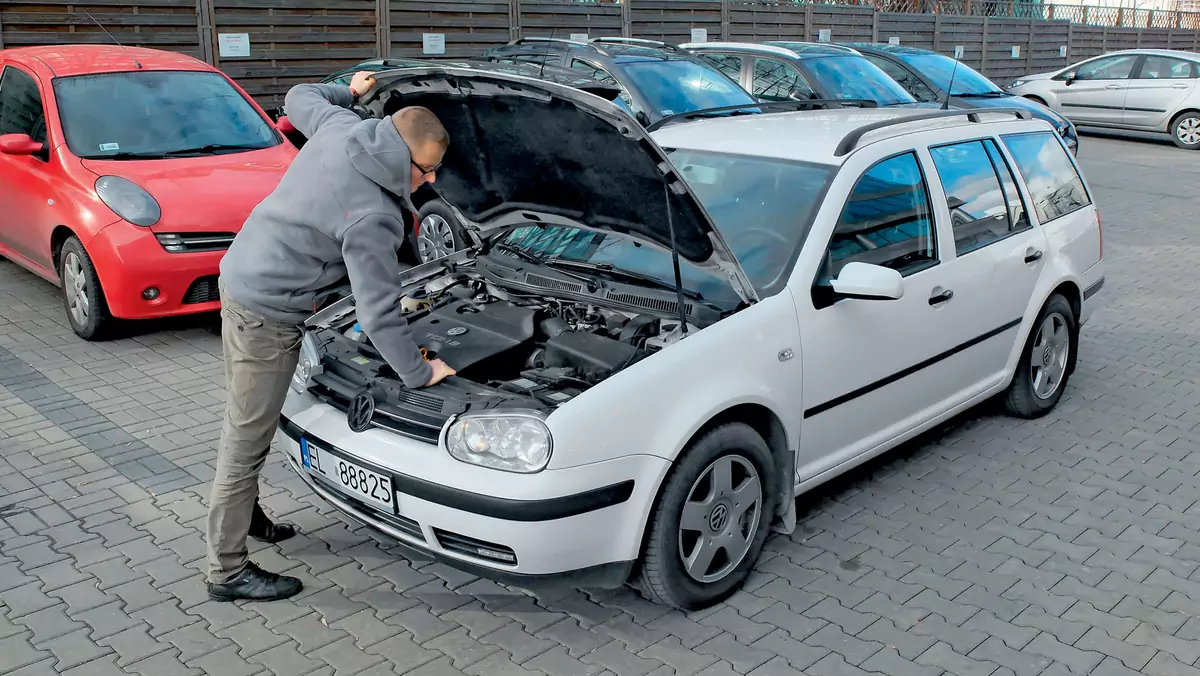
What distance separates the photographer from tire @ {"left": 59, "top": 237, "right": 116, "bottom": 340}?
21.3 ft

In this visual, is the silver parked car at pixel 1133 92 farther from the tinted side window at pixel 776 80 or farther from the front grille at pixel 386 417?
the front grille at pixel 386 417

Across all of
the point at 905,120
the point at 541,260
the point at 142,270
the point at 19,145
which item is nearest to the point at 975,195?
the point at 905,120

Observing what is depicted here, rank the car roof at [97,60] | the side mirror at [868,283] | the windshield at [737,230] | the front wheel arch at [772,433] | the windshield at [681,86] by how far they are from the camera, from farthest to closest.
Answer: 1. the windshield at [681,86]
2. the car roof at [97,60]
3. the windshield at [737,230]
4. the side mirror at [868,283]
5. the front wheel arch at [772,433]

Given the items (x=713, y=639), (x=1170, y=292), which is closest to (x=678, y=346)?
(x=713, y=639)

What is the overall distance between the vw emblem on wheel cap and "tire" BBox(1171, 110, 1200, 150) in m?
17.9

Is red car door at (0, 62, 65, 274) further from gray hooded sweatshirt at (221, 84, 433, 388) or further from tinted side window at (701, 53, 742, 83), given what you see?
tinted side window at (701, 53, 742, 83)

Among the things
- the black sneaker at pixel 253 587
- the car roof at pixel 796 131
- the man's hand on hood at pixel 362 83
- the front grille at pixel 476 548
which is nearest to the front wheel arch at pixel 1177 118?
the car roof at pixel 796 131

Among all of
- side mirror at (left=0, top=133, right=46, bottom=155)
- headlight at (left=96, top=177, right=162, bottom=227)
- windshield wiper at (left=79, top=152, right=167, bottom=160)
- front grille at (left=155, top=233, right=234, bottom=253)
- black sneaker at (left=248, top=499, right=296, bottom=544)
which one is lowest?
black sneaker at (left=248, top=499, right=296, bottom=544)

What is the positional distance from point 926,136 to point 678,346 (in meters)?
1.99

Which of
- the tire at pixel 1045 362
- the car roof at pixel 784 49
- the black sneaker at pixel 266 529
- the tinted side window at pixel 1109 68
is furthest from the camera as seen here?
the tinted side window at pixel 1109 68

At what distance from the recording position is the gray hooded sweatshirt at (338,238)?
3.44m

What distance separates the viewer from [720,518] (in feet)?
12.6

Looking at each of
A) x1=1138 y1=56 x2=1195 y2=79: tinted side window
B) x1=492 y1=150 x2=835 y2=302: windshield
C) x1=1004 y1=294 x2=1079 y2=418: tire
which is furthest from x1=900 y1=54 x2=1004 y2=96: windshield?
x1=492 y1=150 x2=835 y2=302: windshield

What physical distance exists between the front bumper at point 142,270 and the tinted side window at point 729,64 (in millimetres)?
7557
